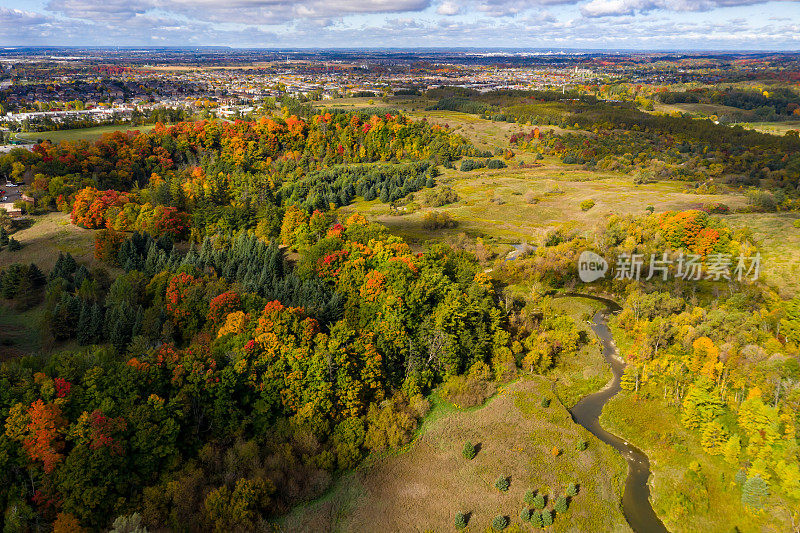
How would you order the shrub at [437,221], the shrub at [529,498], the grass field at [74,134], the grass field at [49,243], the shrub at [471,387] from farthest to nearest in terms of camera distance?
the grass field at [74,134] → the shrub at [437,221] → the grass field at [49,243] → the shrub at [471,387] → the shrub at [529,498]

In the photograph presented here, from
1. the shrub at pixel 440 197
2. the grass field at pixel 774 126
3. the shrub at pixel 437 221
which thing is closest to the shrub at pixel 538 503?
the shrub at pixel 437 221

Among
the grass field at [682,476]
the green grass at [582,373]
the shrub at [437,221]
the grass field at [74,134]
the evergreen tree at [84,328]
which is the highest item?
the grass field at [74,134]

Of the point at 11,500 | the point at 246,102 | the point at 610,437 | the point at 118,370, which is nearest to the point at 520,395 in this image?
the point at 610,437

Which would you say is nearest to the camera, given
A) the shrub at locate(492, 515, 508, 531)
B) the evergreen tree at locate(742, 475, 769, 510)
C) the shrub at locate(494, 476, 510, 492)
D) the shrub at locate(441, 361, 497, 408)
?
the shrub at locate(492, 515, 508, 531)

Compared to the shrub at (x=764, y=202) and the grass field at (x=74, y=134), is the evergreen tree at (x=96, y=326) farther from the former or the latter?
the shrub at (x=764, y=202)

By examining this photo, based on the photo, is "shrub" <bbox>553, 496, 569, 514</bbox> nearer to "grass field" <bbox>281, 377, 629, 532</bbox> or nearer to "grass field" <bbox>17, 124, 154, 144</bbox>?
"grass field" <bbox>281, 377, 629, 532</bbox>

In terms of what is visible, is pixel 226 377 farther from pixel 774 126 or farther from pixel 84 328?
pixel 774 126

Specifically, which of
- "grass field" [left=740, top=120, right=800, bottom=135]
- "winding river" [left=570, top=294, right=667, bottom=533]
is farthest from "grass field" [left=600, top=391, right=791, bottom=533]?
"grass field" [left=740, top=120, right=800, bottom=135]
